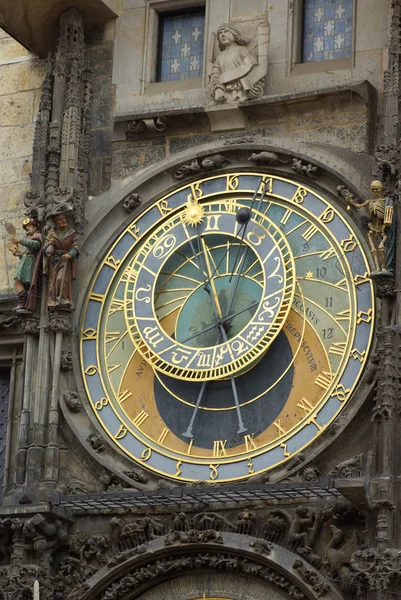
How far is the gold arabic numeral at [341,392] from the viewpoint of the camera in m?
17.3

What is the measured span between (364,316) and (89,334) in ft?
8.04

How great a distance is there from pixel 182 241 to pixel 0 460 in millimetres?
2462

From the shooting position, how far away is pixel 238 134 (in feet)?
61.1

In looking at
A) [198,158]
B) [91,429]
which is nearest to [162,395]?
[91,429]

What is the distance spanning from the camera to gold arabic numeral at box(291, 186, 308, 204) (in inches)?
715

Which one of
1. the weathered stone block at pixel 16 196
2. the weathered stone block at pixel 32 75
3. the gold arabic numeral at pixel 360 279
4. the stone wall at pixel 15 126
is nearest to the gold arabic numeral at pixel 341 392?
the gold arabic numeral at pixel 360 279

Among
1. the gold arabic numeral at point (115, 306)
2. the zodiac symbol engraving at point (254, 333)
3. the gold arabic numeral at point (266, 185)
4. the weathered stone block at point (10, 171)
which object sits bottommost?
the zodiac symbol engraving at point (254, 333)

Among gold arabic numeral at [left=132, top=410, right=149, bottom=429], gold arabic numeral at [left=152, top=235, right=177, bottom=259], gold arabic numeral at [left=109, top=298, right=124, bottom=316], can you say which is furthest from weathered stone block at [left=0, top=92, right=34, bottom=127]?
gold arabic numeral at [left=132, top=410, right=149, bottom=429]

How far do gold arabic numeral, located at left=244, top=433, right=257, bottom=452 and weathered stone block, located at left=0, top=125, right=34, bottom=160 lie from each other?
3724mm

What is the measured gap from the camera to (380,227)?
17.4m

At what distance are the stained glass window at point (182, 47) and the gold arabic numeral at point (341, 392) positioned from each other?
333 centimetres

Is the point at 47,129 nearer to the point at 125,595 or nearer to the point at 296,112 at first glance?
the point at 296,112

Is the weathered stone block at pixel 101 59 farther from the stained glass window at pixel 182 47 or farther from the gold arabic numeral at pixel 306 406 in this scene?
the gold arabic numeral at pixel 306 406

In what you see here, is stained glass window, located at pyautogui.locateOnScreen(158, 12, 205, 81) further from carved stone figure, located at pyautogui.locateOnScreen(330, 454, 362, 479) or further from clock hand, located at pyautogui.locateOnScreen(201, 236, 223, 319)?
carved stone figure, located at pyautogui.locateOnScreen(330, 454, 362, 479)
